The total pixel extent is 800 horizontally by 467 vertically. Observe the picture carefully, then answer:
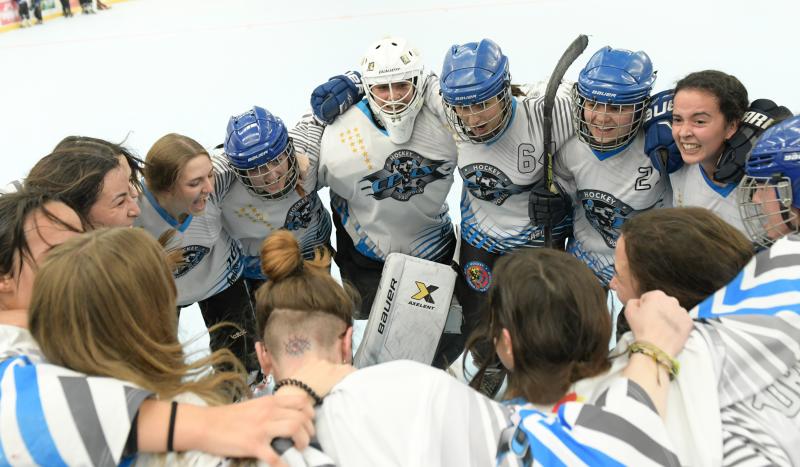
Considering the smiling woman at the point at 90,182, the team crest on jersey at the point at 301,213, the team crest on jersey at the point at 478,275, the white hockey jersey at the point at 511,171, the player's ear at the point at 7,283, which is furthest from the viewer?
the team crest on jersey at the point at 478,275

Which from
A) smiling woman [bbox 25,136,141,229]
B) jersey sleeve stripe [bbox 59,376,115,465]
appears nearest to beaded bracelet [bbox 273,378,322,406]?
jersey sleeve stripe [bbox 59,376,115,465]

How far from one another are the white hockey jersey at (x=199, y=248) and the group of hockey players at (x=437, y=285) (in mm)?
11

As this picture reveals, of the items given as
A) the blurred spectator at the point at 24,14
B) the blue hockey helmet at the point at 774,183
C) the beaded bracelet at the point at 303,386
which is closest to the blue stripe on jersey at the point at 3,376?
the beaded bracelet at the point at 303,386

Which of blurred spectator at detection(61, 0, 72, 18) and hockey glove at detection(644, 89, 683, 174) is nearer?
hockey glove at detection(644, 89, 683, 174)

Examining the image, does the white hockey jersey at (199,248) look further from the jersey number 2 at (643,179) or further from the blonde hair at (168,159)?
the jersey number 2 at (643,179)

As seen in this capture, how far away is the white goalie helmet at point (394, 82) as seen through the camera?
2.52m

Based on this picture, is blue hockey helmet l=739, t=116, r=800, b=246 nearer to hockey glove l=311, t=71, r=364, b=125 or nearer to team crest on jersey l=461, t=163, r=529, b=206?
team crest on jersey l=461, t=163, r=529, b=206

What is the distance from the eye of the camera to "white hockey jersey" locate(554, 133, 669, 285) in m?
2.43

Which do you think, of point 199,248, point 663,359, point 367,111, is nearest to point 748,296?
point 663,359

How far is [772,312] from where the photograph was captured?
139cm

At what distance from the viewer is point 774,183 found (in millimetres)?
1879

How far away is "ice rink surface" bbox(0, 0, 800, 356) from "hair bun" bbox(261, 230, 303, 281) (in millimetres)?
2427

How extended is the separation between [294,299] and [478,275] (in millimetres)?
1425

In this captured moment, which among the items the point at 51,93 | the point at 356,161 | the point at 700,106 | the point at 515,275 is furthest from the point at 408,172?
the point at 51,93
